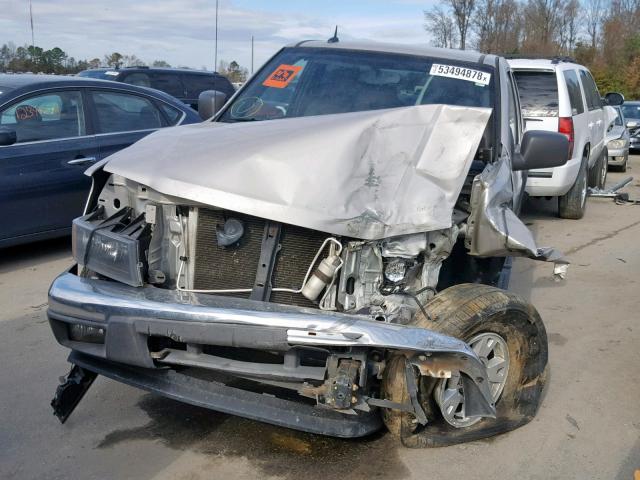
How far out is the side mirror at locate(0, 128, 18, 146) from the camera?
6.38 m

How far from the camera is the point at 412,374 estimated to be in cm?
315

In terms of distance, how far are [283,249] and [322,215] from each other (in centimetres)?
30

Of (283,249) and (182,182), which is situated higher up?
(182,182)

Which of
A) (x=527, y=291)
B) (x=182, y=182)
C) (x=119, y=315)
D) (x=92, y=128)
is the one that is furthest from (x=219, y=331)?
(x=92, y=128)

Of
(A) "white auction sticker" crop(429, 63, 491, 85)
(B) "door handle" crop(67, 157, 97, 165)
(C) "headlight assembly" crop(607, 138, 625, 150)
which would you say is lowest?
(C) "headlight assembly" crop(607, 138, 625, 150)

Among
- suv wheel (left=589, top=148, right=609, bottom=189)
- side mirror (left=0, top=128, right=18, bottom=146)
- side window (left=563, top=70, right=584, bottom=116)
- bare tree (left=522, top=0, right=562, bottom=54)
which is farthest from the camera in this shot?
bare tree (left=522, top=0, right=562, bottom=54)

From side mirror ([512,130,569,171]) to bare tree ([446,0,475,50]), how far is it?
3368 cm

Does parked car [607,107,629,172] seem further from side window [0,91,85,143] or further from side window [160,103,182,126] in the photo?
side window [0,91,85,143]

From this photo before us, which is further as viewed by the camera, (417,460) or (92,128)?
(92,128)

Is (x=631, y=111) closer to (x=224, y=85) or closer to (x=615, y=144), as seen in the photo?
(x=615, y=144)

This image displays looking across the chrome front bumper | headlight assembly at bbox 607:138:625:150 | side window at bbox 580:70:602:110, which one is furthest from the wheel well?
headlight assembly at bbox 607:138:625:150

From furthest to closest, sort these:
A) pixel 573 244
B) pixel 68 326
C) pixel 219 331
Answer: pixel 573 244, pixel 68 326, pixel 219 331

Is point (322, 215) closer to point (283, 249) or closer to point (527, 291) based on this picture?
point (283, 249)

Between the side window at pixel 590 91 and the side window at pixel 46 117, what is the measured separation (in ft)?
22.0
